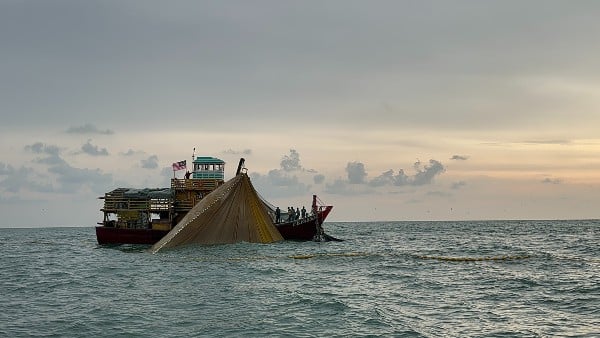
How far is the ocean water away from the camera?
1986cm

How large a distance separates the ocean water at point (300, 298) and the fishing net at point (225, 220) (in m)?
7.32

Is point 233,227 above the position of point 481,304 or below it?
above

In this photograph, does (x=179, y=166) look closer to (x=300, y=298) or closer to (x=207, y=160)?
(x=207, y=160)

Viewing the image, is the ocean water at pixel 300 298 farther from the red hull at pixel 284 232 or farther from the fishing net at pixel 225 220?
the red hull at pixel 284 232

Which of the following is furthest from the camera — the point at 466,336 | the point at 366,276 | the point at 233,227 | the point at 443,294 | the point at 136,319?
the point at 233,227

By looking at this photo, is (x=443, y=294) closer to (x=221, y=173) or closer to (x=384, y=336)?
(x=384, y=336)

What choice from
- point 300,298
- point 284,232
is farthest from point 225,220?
point 300,298

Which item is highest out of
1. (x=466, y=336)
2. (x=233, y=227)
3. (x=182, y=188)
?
(x=182, y=188)

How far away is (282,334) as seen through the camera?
749 inches

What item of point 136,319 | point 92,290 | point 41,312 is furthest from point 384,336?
point 92,290

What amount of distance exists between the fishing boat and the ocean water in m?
19.6

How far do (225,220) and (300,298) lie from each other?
27491 mm

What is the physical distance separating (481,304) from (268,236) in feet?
110

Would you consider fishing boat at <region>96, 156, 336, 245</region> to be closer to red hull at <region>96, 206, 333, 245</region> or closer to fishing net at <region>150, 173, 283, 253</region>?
red hull at <region>96, 206, 333, 245</region>
